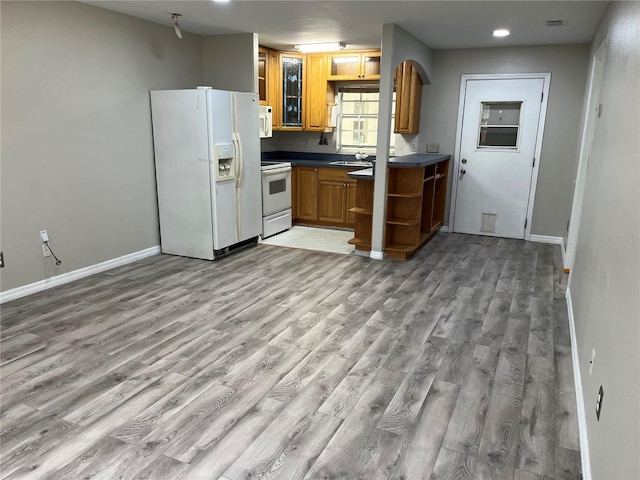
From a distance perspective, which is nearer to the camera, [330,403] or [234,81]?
[330,403]

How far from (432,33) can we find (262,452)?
179 inches

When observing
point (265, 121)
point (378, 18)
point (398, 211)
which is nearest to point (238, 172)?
point (265, 121)

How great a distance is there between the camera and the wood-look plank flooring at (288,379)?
2021 mm

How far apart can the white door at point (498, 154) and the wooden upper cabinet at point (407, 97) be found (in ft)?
2.11

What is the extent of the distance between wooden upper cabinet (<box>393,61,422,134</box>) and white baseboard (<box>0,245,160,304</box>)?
3.45 metres

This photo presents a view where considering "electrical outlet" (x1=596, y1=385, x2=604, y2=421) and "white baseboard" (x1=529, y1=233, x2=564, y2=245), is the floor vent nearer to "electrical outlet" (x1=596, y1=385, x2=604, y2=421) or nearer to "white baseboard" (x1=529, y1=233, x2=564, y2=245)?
"white baseboard" (x1=529, y1=233, x2=564, y2=245)

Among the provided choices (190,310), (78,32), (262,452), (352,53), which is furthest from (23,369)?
(352,53)

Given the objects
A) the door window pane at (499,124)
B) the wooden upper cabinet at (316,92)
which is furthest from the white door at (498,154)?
the wooden upper cabinet at (316,92)

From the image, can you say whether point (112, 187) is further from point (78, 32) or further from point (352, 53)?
point (352, 53)

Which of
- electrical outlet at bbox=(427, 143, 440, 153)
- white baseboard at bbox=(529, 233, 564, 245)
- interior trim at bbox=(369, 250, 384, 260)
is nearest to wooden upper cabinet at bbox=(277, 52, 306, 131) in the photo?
electrical outlet at bbox=(427, 143, 440, 153)

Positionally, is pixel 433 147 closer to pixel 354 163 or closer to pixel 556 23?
pixel 354 163

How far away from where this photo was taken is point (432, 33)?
4.97 meters

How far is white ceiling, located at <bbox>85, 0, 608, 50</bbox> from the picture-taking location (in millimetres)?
3844

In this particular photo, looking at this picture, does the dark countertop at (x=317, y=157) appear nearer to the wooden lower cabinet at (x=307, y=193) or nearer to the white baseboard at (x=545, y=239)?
the wooden lower cabinet at (x=307, y=193)
